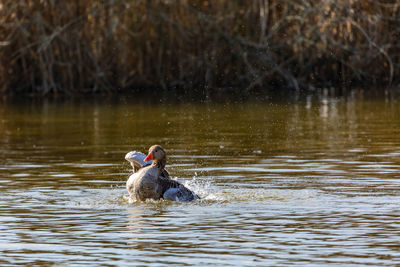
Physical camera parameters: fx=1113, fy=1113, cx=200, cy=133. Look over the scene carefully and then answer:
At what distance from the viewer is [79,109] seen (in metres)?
26.6

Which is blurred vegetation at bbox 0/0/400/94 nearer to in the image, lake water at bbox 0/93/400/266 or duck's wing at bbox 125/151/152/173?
lake water at bbox 0/93/400/266

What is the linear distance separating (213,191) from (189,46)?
19717mm

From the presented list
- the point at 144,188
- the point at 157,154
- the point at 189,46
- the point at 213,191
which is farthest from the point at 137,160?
the point at 189,46

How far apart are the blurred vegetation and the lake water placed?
7.07 m

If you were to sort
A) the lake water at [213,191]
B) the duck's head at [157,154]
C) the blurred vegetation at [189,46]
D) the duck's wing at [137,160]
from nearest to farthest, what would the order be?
the lake water at [213,191] → the duck's head at [157,154] → the duck's wing at [137,160] → the blurred vegetation at [189,46]

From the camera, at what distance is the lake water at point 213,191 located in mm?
9242

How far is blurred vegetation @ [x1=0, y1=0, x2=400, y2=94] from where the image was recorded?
1208 inches

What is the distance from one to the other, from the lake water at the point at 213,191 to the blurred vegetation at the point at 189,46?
23.2 ft

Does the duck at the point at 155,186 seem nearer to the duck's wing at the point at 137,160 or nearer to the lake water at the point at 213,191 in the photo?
the lake water at the point at 213,191

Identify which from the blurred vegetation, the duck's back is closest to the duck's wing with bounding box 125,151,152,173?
the duck's back

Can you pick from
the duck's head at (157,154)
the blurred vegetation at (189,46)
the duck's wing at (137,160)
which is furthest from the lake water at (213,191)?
the blurred vegetation at (189,46)

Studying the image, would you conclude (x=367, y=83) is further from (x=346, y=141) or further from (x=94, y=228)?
(x=94, y=228)

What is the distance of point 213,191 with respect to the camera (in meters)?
12.8

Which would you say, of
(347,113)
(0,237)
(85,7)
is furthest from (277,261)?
(85,7)
